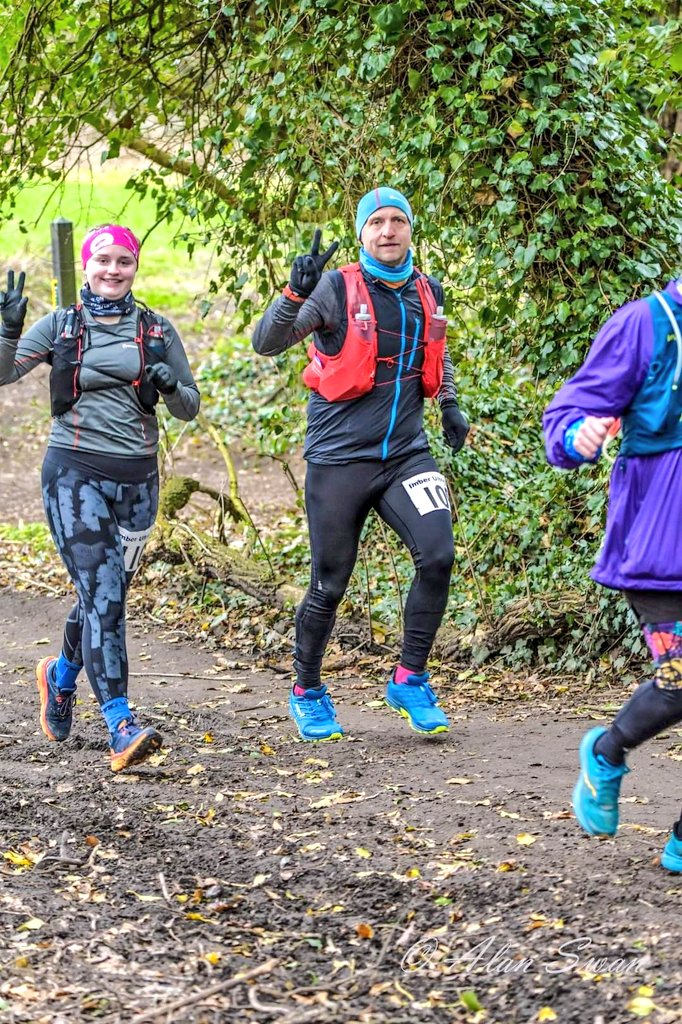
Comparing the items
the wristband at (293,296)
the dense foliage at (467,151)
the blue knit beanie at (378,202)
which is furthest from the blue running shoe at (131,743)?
the dense foliage at (467,151)

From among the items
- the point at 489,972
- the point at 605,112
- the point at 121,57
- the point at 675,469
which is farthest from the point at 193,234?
the point at 489,972

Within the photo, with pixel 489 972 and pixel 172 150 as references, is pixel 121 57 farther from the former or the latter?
pixel 489 972

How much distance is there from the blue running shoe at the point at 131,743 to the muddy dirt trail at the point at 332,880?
Result: 0.10m

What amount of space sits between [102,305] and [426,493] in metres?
1.55

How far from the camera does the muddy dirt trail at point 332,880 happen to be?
129 inches

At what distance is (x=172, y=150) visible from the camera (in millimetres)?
9289

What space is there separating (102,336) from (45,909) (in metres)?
2.30

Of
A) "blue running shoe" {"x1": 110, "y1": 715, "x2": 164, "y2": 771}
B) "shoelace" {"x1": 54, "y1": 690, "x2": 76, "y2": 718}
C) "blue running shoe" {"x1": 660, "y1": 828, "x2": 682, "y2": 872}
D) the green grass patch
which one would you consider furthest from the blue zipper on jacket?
the green grass patch

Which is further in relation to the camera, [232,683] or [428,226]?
[232,683]

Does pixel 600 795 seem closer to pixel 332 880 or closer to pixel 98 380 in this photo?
pixel 332 880

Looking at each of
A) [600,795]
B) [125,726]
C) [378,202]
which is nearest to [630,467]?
[600,795]

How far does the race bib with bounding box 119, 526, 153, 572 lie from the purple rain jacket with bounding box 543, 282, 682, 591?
221 centimetres

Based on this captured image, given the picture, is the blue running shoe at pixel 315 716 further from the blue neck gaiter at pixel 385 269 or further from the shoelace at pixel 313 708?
the blue neck gaiter at pixel 385 269

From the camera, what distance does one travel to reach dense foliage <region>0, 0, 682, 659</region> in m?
6.43
